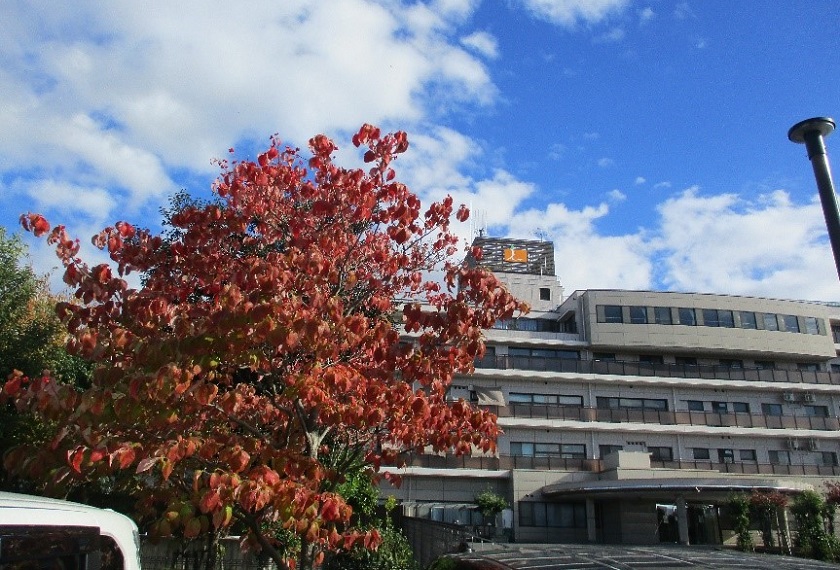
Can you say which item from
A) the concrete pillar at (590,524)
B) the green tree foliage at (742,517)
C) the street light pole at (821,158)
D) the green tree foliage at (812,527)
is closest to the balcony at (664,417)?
the concrete pillar at (590,524)

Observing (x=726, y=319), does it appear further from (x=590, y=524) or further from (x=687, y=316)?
(x=590, y=524)

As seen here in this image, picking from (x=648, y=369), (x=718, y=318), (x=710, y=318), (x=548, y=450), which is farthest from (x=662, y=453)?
(x=718, y=318)

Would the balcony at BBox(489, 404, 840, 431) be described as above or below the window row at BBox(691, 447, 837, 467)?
above

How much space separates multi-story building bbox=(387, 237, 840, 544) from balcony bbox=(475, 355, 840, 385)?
8 cm

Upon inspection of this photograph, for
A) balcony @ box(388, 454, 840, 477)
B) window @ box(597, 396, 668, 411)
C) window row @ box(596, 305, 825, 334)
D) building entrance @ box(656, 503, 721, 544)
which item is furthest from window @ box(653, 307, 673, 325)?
building entrance @ box(656, 503, 721, 544)

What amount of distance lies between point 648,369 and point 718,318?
5433mm

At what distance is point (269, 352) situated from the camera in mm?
6793

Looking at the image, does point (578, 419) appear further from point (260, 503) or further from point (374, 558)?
point (260, 503)

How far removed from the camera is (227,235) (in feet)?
27.6

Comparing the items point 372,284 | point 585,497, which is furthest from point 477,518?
point 372,284

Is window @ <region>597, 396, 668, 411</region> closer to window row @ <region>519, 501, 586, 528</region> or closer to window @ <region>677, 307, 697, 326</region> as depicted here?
window @ <region>677, 307, 697, 326</region>

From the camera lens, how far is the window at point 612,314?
3891cm

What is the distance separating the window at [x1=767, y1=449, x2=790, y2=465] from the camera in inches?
1491

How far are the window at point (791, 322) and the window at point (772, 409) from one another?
182 inches
